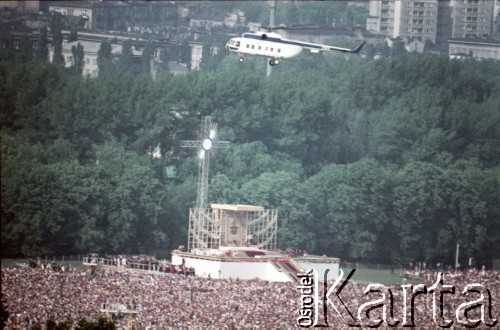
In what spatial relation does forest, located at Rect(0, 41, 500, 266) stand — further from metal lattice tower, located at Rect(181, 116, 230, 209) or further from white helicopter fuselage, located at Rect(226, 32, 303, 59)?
white helicopter fuselage, located at Rect(226, 32, 303, 59)

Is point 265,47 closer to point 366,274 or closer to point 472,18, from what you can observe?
point 366,274

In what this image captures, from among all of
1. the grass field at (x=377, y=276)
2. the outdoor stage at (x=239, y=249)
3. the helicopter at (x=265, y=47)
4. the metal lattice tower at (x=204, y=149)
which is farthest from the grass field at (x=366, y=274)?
the helicopter at (x=265, y=47)

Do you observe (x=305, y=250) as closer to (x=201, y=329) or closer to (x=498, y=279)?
(x=498, y=279)

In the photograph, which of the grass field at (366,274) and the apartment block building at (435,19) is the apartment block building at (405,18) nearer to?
the apartment block building at (435,19)

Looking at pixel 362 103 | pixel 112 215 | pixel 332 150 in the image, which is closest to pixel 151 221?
pixel 112 215

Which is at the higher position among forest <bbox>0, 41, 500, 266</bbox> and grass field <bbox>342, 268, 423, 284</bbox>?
forest <bbox>0, 41, 500, 266</bbox>

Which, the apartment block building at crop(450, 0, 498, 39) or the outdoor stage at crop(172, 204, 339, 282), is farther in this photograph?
the apartment block building at crop(450, 0, 498, 39)

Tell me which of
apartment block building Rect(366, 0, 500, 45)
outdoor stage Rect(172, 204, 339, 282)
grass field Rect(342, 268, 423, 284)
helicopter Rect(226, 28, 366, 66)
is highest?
helicopter Rect(226, 28, 366, 66)

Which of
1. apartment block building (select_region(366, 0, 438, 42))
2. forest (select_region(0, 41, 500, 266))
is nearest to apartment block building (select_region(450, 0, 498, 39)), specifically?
apartment block building (select_region(366, 0, 438, 42))
